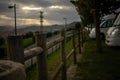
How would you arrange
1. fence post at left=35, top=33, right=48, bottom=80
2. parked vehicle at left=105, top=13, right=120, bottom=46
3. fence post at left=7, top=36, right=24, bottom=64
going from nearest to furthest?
1. fence post at left=7, top=36, right=24, bottom=64
2. fence post at left=35, top=33, right=48, bottom=80
3. parked vehicle at left=105, top=13, right=120, bottom=46

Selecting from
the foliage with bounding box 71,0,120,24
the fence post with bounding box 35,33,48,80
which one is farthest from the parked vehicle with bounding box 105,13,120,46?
the fence post with bounding box 35,33,48,80

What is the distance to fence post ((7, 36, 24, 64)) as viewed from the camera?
78.4 inches

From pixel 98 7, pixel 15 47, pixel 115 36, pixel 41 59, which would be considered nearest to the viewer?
pixel 15 47

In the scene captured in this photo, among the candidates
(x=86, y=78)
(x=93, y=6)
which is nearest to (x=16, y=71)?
(x=86, y=78)

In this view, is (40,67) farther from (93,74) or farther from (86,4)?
(86,4)

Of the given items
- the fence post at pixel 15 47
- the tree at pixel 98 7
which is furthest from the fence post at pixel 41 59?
the tree at pixel 98 7

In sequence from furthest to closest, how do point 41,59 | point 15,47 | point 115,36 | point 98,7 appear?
point 98,7, point 115,36, point 41,59, point 15,47

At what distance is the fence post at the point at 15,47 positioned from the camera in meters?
1.99

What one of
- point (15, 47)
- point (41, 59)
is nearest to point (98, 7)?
point (41, 59)

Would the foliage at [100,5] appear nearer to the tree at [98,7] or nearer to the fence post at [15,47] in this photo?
the tree at [98,7]

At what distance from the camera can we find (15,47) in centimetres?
203

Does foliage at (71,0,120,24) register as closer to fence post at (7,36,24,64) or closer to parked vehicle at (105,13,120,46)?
parked vehicle at (105,13,120,46)

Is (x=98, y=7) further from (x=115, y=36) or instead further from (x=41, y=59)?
(x=41, y=59)

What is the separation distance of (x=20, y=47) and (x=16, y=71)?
89 centimetres
